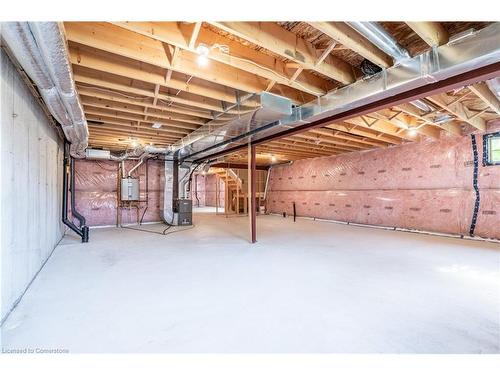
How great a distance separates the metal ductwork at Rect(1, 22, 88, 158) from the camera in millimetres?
1340

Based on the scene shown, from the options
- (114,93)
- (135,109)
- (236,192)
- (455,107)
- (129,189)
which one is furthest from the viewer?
(236,192)

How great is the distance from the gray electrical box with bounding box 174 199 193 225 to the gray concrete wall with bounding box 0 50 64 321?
11.4 ft

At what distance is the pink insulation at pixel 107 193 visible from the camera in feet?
21.0

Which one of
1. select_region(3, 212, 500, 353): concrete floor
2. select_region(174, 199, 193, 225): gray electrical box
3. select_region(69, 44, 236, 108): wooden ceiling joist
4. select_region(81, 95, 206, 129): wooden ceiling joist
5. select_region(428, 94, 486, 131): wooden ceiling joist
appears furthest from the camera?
select_region(174, 199, 193, 225): gray electrical box

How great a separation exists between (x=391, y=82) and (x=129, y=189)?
632cm

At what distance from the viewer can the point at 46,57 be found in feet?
5.17

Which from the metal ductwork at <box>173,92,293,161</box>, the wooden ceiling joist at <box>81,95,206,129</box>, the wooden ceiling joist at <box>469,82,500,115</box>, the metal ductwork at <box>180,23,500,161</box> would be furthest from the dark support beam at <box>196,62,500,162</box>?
the wooden ceiling joist at <box>81,95,206,129</box>

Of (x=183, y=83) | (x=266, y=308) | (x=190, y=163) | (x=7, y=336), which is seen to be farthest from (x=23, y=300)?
(x=190, y=163)

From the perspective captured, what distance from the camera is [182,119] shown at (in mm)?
3793

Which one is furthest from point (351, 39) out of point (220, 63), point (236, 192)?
point (236, 192)

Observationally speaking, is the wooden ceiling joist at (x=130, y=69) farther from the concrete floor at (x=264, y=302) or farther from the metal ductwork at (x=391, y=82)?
the concrete floor at (x=264, y=302)

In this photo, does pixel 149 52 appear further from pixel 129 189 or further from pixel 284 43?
pixel 129 189

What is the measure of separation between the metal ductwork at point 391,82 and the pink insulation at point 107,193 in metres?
4.35

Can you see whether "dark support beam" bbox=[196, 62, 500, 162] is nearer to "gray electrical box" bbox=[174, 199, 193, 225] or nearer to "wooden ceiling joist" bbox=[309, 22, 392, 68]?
"wooden ceiling joist" bbox=[309, 22, 392, 68]
